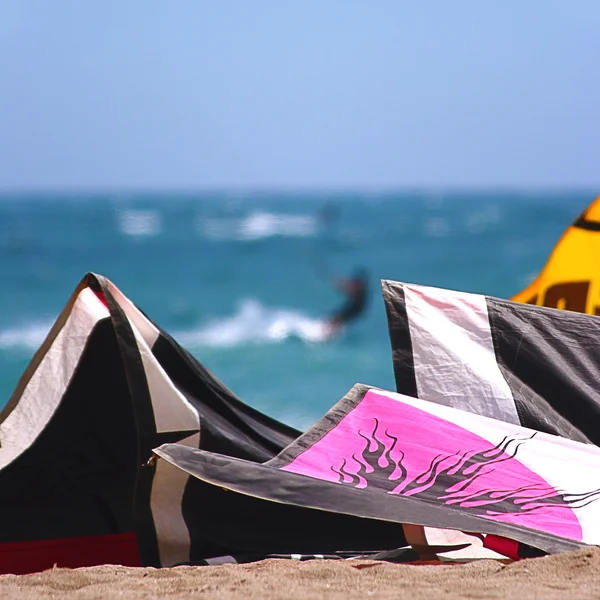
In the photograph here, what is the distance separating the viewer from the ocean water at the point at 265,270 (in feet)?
45.2

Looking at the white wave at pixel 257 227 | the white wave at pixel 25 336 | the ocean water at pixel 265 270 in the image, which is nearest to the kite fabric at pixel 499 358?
the ocean water at pixel 265 270

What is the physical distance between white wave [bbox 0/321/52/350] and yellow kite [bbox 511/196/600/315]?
34.9 feet

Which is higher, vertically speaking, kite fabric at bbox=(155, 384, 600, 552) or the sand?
kite fabric at bbox=(155, 384, 600, 552)

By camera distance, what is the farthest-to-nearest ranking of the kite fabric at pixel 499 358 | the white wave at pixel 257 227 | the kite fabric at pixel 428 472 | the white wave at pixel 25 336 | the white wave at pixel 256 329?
the white wave at pixel 257 227 → the white wave at pixel 256 329 → the white wave at pixel 25 336 → the kite fabric at pixel 499 358 → the kite fabric at pixel 428 472

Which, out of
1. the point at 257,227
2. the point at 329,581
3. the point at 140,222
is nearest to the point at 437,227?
the point at 257,227

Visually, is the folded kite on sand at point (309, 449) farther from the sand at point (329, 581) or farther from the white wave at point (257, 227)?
the white wave at point (257, 227)

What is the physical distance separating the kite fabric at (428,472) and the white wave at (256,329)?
11.8m

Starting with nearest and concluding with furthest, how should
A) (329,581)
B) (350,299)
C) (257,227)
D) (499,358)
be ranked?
(329,581)
(499,358)
(350,299)
(257,227)

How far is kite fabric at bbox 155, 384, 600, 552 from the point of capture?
2484mm

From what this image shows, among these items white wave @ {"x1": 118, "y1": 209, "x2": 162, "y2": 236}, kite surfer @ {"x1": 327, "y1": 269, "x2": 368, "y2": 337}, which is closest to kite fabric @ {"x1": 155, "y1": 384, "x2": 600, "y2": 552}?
kite surfer @ {"x1": 327, "y1": 269, "x2": 368, "y2": 337}

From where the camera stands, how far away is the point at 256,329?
1694cm

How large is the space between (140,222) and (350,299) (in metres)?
11.8

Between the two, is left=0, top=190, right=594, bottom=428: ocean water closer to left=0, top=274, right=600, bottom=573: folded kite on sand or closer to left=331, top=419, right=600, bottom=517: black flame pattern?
left=0, top=274, right=600, bottom=573: folded kite on sand

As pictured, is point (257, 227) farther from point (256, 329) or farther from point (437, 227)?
point (256, 329)
